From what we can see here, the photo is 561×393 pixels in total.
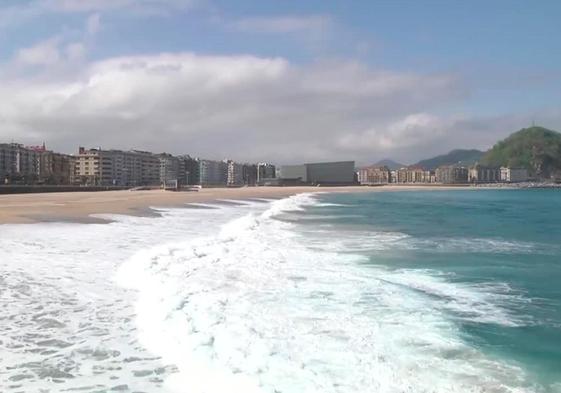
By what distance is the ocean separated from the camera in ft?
18.3

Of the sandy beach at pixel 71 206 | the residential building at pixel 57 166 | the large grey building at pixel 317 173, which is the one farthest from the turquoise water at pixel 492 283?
the large grey building at pixel 317 173

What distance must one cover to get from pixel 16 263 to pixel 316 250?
7.80 m

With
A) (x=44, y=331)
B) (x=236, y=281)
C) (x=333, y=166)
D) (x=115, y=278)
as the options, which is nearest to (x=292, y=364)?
(x=44, y=331)

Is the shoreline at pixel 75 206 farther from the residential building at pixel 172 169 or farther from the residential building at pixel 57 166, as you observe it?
the residential building at pixel 172 169

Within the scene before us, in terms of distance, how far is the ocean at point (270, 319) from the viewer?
18.3 feet

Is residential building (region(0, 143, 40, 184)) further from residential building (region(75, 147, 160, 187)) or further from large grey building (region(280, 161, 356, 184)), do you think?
large grey building (region(280, 161, 356, 184))

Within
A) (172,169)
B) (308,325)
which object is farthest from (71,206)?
(172,169)

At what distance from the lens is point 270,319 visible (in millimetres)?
7867

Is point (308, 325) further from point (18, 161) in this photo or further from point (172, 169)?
point (172, 169)

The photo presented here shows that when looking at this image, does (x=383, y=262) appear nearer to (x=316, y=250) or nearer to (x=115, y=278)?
(x=316, y=250)

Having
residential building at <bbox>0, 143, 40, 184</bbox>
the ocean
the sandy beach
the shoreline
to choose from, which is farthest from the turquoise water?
residential building at <bbox>0, 143, 40, 184</bbox>

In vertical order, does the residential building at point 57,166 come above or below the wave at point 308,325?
above

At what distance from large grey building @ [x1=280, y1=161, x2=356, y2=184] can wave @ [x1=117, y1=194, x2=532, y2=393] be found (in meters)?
171

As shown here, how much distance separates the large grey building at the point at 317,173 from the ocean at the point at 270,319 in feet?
555
